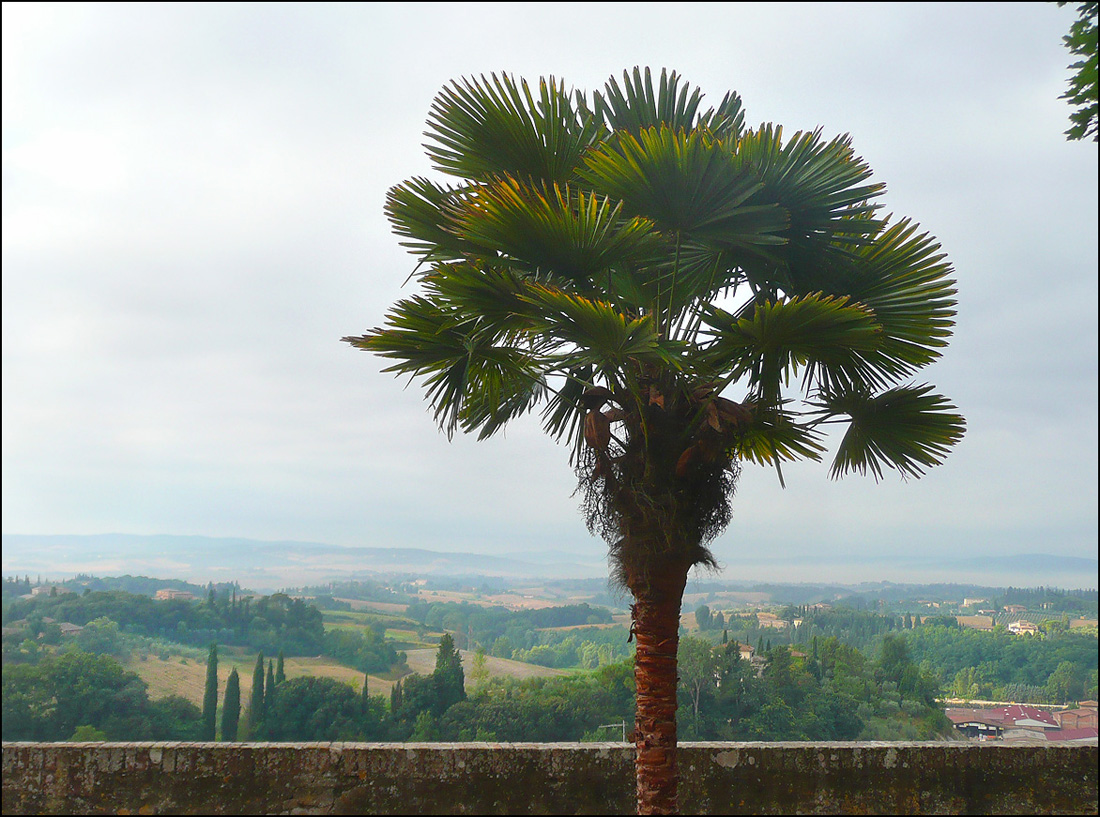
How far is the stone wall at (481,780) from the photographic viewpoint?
3.63 m

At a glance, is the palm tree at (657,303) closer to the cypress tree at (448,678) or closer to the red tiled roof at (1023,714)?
the cypress tree at (448,678)

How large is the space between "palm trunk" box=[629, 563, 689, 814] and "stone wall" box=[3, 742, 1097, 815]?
1136 mm

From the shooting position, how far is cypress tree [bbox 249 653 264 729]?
18.4 ft

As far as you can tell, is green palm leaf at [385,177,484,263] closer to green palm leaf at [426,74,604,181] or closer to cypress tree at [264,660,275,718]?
green palm leaf at [426,74,604,181]

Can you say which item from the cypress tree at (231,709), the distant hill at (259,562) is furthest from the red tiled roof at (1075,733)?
the cypress tree at (231,709)

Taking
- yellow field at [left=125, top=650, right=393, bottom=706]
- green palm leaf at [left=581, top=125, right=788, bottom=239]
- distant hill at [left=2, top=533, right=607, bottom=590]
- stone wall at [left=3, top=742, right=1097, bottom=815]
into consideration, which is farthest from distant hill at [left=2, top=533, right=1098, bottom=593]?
green palm leaf at [left=581, top=125, right=788, bottom=239]

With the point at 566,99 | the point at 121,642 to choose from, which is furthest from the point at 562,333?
the point at 121,642

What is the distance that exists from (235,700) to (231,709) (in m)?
0.07

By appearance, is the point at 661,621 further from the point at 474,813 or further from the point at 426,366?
the point at 474,813

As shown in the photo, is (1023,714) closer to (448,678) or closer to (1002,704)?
(1002,704)

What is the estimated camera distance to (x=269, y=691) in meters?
5.73

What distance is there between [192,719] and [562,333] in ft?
17.8

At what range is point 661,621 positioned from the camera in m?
2.74

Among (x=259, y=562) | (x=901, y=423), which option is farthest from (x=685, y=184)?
(x=259, y=562)
